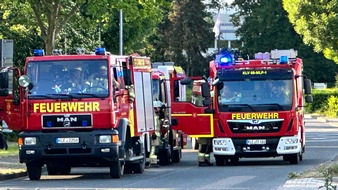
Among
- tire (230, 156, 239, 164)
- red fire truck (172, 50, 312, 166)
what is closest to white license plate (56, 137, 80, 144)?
red fire truck (172, 50, 312, 166)

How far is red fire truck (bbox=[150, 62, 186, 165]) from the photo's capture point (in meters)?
26.4

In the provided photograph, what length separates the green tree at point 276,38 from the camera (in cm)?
9481

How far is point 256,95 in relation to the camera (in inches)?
1009

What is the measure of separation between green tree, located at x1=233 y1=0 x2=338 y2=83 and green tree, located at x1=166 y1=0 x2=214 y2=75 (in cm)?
552

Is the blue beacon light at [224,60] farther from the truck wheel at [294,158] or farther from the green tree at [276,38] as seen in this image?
the green tree at [276,38]

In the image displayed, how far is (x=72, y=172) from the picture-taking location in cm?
2461

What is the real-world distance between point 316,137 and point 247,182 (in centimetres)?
2420

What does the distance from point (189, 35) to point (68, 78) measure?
84.4 m

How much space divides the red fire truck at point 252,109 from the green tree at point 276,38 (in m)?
68.7

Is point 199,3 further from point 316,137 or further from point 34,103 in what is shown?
point 34,103

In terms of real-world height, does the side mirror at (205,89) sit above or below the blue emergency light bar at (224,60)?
below

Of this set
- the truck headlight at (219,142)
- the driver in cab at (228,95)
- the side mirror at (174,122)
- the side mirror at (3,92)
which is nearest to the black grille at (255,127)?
the truck headlight at (219,142)

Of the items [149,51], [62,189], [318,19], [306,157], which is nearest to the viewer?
[62,189]

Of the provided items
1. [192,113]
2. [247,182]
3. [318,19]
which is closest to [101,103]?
[247,182]
